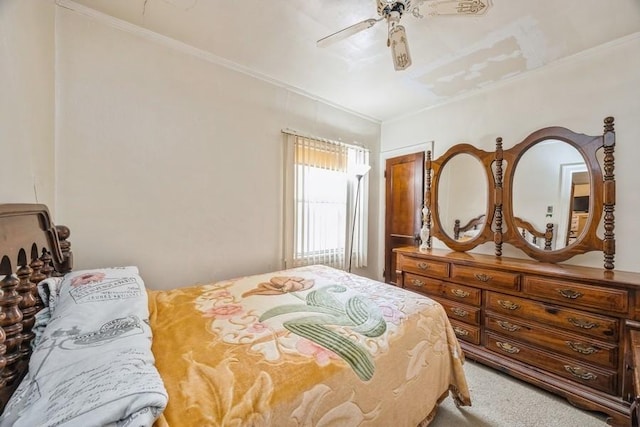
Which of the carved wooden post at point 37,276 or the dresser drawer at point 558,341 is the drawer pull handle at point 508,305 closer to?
the dresser drawer at point 558,341

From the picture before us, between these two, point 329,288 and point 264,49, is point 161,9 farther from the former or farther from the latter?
point 329,288

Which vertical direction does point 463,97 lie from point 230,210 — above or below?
above

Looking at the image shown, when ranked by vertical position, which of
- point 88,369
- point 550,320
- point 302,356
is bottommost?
point 550,320

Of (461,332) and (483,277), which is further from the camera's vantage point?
(461,332)

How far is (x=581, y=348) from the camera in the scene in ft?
5.36

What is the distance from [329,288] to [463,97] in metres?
2.56

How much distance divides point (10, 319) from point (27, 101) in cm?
103

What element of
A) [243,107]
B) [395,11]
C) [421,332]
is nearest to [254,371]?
[421,332]

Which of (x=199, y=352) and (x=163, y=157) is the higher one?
(x=163, y=157)

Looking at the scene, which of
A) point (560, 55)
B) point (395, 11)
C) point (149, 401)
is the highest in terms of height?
point (560, 55)

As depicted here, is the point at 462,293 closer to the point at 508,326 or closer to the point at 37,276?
the point at 508,326

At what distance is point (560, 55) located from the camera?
2.01 meters

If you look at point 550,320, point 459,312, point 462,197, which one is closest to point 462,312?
point 459,312

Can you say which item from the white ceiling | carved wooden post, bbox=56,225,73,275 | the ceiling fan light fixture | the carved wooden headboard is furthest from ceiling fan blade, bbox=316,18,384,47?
carved wooden post, bbox=56,225,73,275
